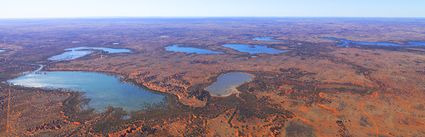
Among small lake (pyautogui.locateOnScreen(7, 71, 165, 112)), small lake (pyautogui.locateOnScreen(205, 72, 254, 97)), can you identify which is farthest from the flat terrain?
small lake (pyautogui.locateOnScreen(7, 71, 165, 112))

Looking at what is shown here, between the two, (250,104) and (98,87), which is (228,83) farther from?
(98,87)

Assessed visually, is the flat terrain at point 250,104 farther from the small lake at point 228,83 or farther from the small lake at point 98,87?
the small lake at point 98,87

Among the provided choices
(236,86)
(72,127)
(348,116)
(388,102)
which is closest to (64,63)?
(72,127)

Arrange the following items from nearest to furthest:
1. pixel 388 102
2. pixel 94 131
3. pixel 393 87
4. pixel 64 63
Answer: pixel 94 131 < pixel 388 102 < pixel 393 87 < pixel 64 63

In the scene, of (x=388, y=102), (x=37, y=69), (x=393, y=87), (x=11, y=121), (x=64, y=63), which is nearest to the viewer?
(x=11, y=121)

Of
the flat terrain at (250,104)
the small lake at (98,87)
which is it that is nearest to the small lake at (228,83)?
the flat terrain at (250,104)

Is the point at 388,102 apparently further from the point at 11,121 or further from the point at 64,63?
the point at 64,63

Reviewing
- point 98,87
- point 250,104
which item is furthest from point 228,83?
point 98,87

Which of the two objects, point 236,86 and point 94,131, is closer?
point 94,131
